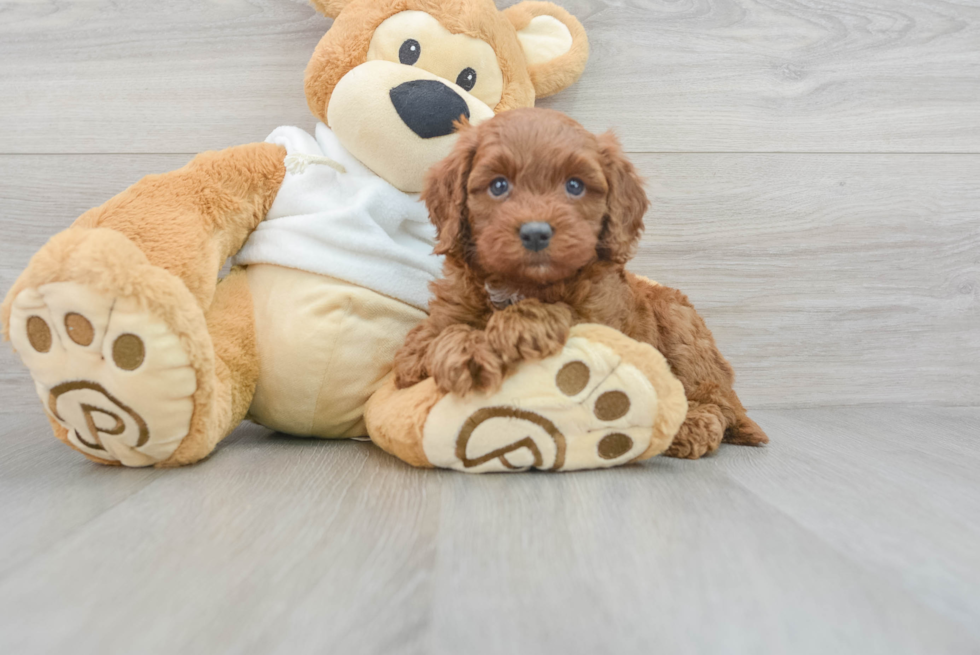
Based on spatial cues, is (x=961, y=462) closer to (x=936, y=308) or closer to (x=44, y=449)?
(x=936, y=308)

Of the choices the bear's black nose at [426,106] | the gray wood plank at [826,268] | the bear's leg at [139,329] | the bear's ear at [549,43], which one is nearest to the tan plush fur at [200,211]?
the bear's leg at [139,329]

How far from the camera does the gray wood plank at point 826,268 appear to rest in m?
1.66

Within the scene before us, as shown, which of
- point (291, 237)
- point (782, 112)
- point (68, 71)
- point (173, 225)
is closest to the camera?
point (173, 225)

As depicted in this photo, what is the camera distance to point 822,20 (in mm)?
1652

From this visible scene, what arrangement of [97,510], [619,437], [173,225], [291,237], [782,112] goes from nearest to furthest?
[97,510] < [619,437] < [173,225] < [291,237] < [782,112]

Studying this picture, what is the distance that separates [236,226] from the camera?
124cm

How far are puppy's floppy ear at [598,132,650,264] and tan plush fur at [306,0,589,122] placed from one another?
0.37 meters

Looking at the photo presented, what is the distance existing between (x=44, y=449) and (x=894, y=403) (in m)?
2.02

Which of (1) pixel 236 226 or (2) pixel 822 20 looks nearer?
(1) pixel 236 226

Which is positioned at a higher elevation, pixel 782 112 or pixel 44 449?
pixel 782 112

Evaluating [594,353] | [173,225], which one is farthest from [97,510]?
[594,353]

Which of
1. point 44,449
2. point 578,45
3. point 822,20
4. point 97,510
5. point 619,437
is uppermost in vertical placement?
point 822,20

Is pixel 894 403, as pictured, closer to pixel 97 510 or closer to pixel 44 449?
pixel 97 510

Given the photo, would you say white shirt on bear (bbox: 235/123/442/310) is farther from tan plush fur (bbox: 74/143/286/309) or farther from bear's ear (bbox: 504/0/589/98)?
bear's ear (bbox: 504/0/589/98)
